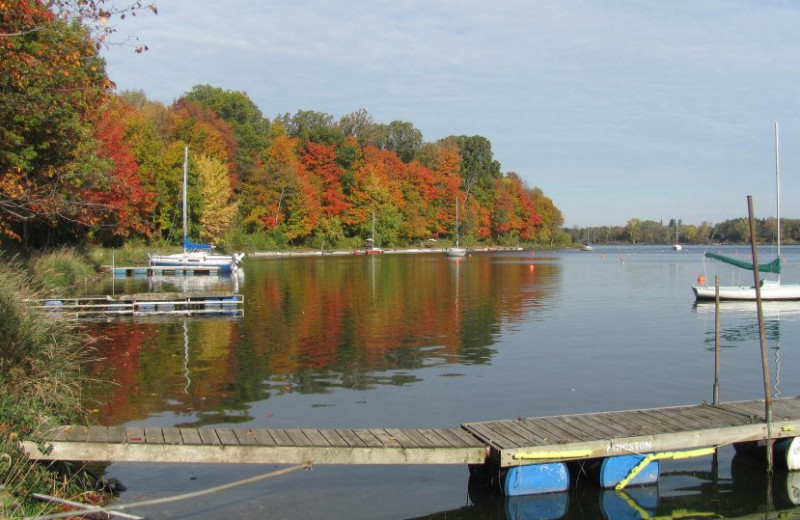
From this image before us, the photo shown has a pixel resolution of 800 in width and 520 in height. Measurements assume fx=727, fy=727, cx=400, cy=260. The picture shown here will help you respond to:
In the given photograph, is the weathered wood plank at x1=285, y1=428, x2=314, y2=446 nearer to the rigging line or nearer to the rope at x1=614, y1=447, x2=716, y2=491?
the rope at x1=614, y1=447, x2=716, y2=491

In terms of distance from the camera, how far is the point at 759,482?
10.4 m

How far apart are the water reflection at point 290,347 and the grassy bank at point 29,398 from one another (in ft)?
5.51

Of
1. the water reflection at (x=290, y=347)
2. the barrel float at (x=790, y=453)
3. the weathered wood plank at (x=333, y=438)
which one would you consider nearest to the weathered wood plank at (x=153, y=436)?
the weathered wood plank at (x=333, y=438)

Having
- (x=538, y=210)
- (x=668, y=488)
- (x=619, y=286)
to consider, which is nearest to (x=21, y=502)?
(x=668, y=488)

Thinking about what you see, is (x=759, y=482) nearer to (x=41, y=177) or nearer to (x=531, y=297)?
(x=41, y=177)

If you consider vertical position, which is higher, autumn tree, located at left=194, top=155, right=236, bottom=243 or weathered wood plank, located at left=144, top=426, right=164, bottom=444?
autumn tree, located at left=194, top=155, right=236, bottom=243

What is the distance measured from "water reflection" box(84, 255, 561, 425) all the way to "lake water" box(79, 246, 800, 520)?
0.07m

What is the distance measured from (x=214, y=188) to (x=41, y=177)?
5114 cm

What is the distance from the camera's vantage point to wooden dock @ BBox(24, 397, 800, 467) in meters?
8.59

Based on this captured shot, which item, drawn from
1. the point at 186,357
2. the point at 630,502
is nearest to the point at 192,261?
the point at 186,357

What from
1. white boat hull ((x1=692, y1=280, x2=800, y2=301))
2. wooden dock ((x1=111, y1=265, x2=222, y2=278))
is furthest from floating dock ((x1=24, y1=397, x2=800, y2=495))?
wooden dock ((x1=111, y1=265, x2=222, y2=278))

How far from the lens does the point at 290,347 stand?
20.5 m

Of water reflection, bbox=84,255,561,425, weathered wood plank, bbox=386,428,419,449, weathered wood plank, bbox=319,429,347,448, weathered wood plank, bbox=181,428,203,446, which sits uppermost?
weathered wood plank, bbox=181,428,203,446

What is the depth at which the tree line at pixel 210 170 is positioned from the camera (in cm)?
1332
